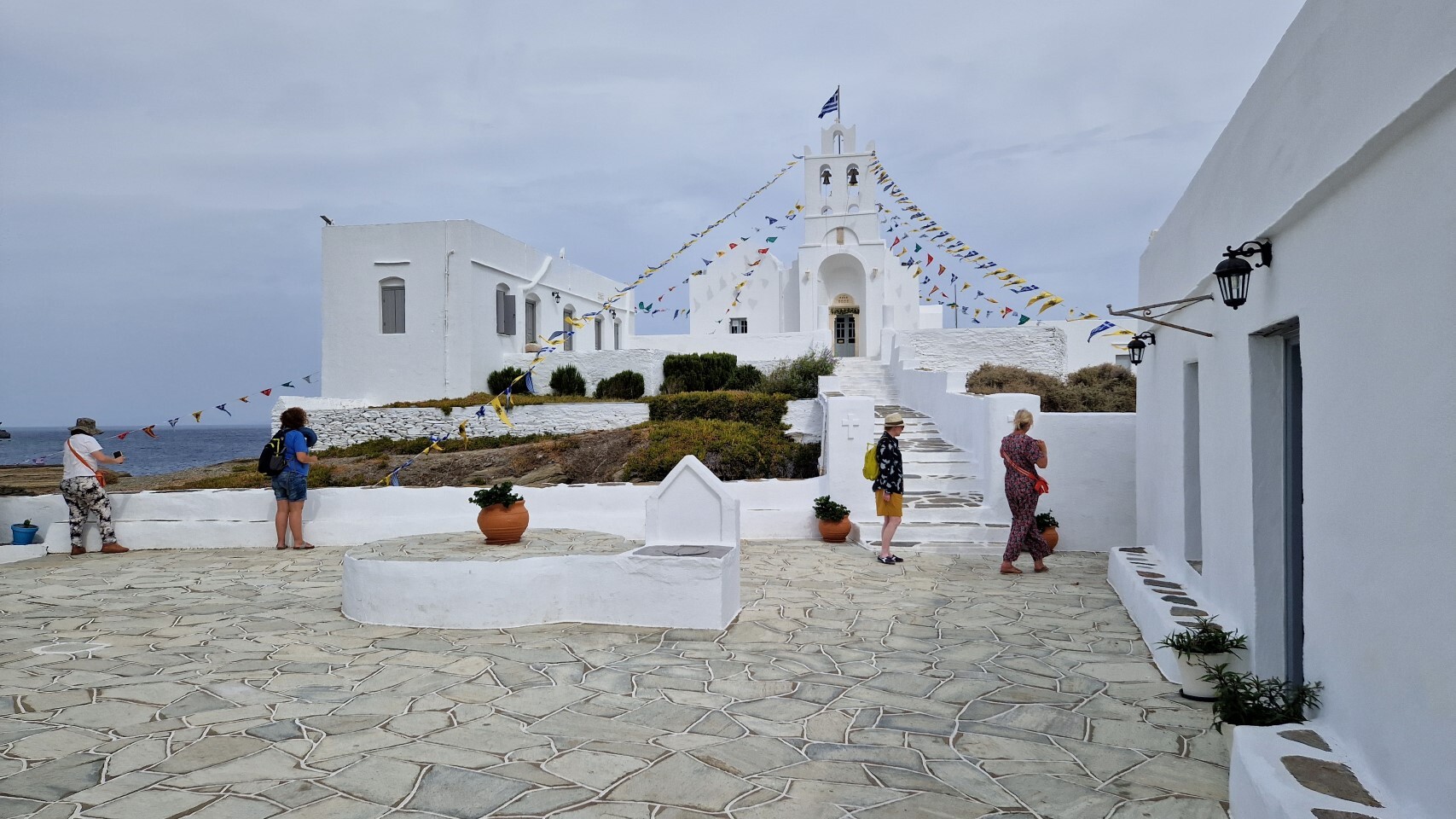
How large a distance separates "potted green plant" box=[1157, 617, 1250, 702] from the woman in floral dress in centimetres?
336

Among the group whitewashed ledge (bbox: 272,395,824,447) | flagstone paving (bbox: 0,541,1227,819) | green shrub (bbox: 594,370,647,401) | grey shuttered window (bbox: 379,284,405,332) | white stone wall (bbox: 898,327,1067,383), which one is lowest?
flagstone paving (bbox: 0,541,1227,819)

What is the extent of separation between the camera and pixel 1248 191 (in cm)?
495

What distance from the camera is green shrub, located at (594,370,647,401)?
78.8ft

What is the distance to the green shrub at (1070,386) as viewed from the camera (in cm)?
A: 1838

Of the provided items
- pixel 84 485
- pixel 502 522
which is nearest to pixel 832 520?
pixel 502 522

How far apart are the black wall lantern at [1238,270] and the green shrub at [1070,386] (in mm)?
13824

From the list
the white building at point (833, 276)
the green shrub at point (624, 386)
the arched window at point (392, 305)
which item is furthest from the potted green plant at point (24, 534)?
the white building at point (833, 276)

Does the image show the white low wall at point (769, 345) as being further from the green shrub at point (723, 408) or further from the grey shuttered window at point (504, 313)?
the green shrub at point (723, 408)

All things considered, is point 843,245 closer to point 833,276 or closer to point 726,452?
point 833,276

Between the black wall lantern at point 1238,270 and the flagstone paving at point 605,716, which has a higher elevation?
the black wall lantern at point 1238,270

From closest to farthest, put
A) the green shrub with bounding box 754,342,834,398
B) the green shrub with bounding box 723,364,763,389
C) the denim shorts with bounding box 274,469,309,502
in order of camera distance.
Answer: the denim shorts with bounding box 274,469,309,502 → the green shrub with bounding box 754,342,834,398 → the green shrub with bounding box 723,364,763,389

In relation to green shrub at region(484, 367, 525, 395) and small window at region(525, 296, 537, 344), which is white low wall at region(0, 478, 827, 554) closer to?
green shrub at region(484, 367, 525, 395)

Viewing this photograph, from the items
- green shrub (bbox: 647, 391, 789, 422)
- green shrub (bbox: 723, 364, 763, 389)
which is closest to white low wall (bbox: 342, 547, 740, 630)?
green shrub (bbox: 647, 391, 789, 422)

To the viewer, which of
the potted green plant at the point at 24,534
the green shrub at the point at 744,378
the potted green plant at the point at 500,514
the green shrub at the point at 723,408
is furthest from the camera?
the green shrub at the point at 744,378
